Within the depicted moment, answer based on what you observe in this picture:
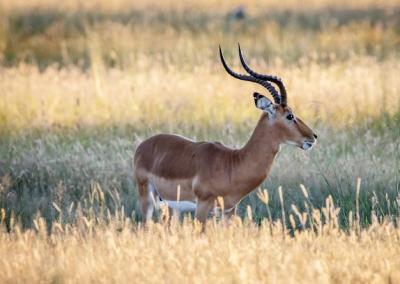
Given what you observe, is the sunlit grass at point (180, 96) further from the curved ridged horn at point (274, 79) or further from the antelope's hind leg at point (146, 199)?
the curved ridged horn at point (274, 79)

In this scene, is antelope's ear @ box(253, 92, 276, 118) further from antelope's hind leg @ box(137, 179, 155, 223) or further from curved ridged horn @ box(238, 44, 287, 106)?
antelope's hind leg @ box(137, 179, 155, 223)

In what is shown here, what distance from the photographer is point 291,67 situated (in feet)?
56.8

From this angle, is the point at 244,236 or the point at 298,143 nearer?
the point at 244,236

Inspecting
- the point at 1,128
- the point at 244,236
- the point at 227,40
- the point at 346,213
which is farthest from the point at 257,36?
the point at 244,236

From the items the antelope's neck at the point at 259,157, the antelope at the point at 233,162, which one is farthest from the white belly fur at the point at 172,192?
the antelope's neck at the point at 259,157

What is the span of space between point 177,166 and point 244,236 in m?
1.27

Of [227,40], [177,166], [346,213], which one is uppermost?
[227,40]

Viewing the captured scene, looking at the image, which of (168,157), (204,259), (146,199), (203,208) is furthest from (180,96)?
(204,259)

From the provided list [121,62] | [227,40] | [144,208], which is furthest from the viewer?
[227,40]

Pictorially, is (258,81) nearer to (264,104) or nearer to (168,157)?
(264,104)

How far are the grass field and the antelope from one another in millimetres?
319

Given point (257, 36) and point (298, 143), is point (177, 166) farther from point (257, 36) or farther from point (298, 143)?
point (257, 36)

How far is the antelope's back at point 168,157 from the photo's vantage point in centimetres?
859

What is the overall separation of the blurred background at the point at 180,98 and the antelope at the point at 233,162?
629mm
